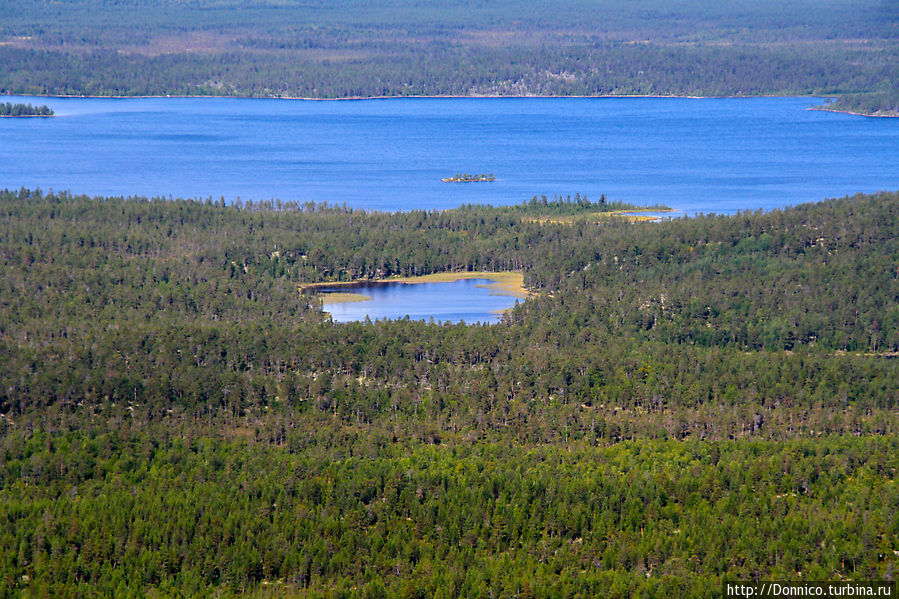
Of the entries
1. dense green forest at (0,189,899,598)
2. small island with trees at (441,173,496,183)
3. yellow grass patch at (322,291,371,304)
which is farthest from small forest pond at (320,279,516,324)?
small island with trees at (441,173,496,183)

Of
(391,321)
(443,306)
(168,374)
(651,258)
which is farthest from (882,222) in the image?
(168,374)

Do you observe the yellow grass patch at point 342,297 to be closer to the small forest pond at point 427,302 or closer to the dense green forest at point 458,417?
the small forest pond at point 427,302

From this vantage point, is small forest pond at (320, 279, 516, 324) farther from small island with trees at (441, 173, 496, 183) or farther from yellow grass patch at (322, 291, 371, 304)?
small island with trees at (441, 173, 496, 183)

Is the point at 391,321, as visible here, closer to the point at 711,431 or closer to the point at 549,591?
the point at 711,431

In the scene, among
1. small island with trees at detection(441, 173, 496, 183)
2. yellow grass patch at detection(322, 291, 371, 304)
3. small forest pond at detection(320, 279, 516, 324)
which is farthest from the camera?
small island with trees at detection(441, 173, 496, 183)

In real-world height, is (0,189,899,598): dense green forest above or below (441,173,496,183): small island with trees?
below

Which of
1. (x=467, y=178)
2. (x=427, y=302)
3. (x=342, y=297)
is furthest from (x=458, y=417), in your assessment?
(x=467, y=178)
